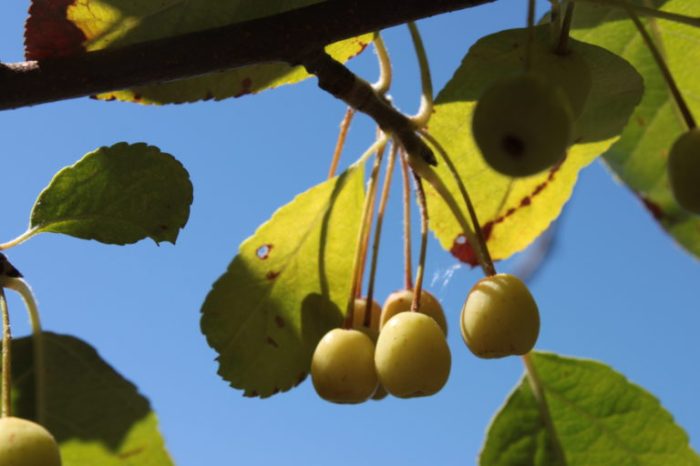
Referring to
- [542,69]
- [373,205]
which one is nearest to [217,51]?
[542,69]

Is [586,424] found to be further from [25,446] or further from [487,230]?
[25,446]

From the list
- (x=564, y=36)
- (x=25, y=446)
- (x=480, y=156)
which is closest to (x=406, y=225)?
(x=480, y=156)

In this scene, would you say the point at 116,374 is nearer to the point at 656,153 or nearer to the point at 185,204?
the point at 185,204

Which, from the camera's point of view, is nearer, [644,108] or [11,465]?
[11,465]

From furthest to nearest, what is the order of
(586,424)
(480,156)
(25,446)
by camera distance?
(586,424), (480,156), (25,446)

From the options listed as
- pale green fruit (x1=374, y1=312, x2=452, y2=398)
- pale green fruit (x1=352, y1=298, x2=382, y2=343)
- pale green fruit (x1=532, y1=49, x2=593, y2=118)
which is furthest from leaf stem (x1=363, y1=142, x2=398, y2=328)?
pale green fruit (x1=532, y1=49, x2=593, y2=118)

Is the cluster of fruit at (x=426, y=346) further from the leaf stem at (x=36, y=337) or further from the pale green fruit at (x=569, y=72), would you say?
the leaf stem at (x=36, y=337)

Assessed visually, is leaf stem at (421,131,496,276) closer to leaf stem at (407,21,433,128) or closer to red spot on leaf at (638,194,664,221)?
leaf stem at (407,21,433,128)
